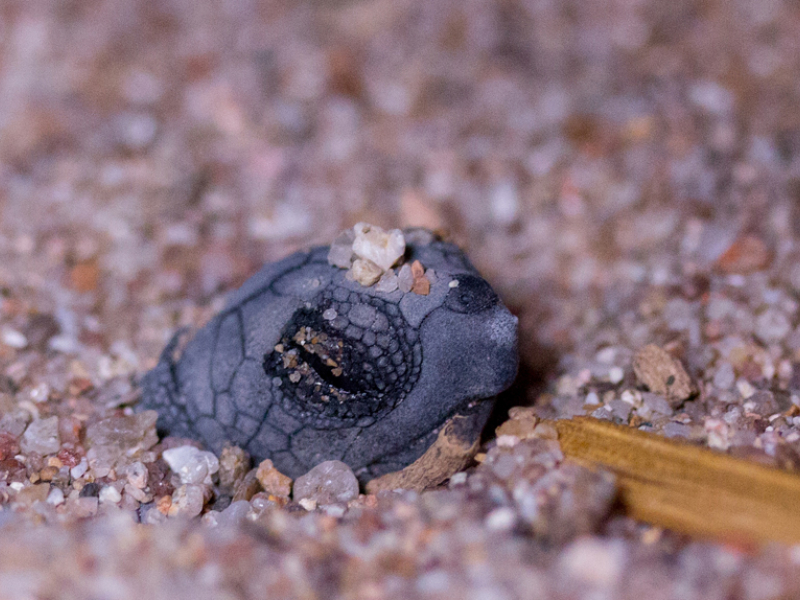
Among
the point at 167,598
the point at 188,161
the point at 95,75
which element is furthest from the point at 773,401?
the point at 95,75

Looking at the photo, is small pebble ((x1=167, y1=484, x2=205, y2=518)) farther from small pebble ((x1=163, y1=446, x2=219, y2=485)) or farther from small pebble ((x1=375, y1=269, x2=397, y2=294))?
small pebble ((x1=375, y1=269, x2=397, y2=294))

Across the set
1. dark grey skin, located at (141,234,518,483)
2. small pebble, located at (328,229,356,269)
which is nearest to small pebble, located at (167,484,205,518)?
dark grey skin, located at (141,234,518,483)

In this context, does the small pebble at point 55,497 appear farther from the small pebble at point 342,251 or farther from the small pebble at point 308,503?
the small pebble at point 342,251

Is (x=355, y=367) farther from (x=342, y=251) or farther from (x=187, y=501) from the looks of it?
(x=187, y=501)

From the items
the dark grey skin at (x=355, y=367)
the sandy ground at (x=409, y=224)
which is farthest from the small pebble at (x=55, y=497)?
the dark grey skin at (x=355, y=367)

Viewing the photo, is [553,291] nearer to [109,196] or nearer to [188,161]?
[188,161]

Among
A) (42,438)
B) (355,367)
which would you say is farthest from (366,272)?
(42,438)
